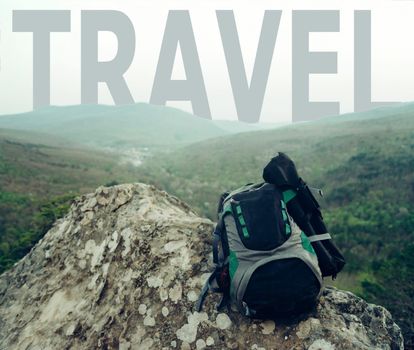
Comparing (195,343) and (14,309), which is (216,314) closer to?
(195,343)

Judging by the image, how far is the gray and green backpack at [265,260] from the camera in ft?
9.66

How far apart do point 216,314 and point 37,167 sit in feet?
98.9

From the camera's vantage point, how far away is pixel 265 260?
297 centimetres

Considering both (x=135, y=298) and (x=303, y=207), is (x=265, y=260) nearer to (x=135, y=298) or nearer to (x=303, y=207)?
(x=303, y=207)

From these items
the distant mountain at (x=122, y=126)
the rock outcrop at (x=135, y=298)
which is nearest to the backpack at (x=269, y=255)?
the rock outcrop at (x=135, y=298)

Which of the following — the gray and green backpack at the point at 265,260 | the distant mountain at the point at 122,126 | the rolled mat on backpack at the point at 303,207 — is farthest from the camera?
the distant mountain at the point at 122,126

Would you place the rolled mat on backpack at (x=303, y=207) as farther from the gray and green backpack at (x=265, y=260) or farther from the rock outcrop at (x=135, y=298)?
the rock outcrop at (x=135, y=298)

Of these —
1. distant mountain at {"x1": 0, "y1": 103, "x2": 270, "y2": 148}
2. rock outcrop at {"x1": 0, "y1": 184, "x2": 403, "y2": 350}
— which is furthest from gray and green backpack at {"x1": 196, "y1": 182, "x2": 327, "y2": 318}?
distant mountain at {"x1": 0, "y1": 103, "x2": 270, "y2": 148}

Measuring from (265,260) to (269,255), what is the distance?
70mm

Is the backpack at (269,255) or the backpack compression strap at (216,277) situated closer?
the backpack at (269,255)

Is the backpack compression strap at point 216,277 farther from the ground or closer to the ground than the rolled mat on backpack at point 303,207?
closer to the ground

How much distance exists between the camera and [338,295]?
3402 mm

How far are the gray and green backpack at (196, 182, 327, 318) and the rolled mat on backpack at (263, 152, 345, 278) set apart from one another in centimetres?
5

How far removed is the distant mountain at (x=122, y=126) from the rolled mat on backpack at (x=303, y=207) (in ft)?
317
